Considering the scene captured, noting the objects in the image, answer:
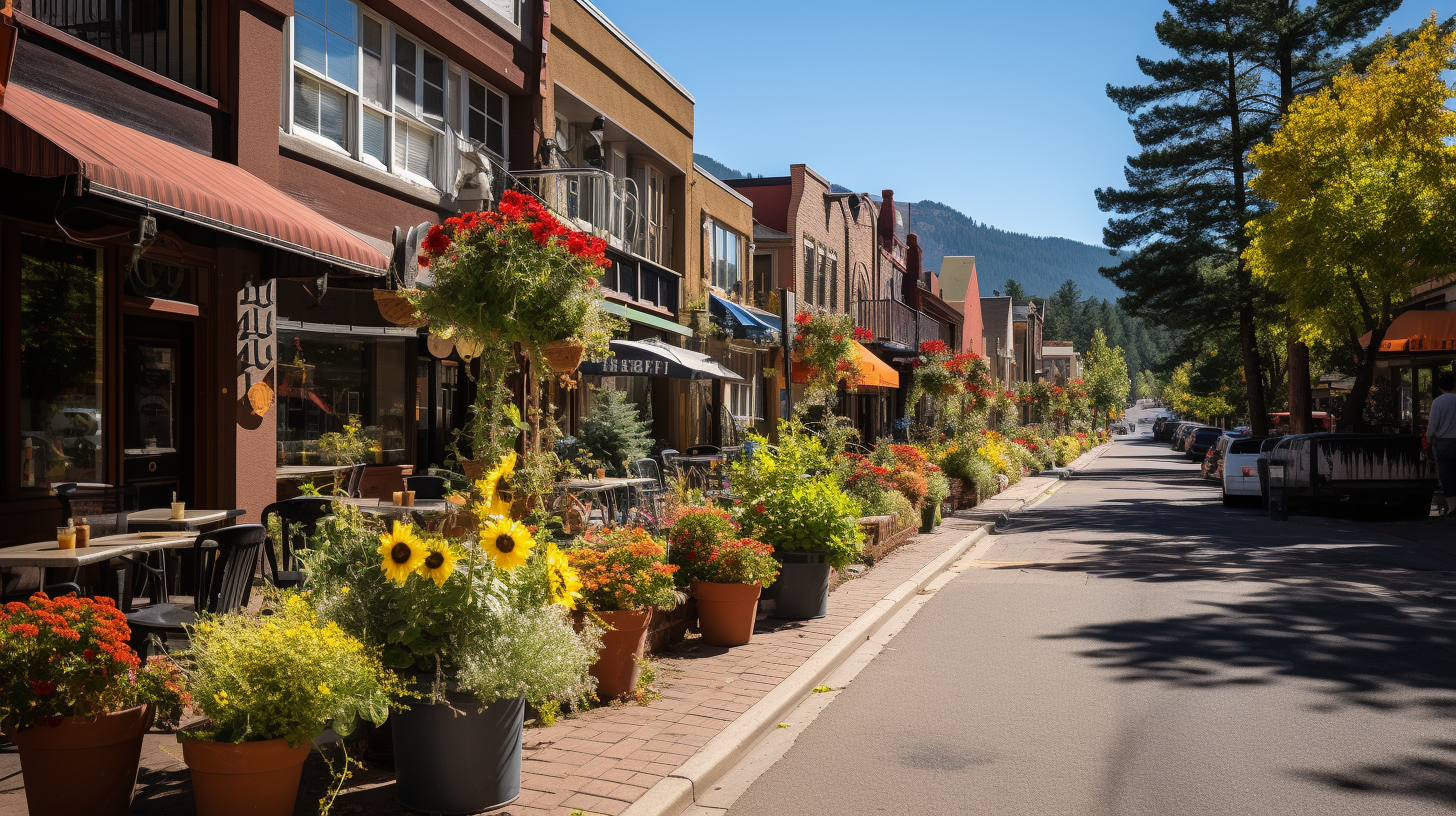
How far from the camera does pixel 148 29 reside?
31.8ft

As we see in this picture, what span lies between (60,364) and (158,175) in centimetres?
203

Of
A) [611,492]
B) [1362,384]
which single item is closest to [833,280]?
[1362,384]

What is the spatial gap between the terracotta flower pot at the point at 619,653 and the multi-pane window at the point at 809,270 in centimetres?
2502

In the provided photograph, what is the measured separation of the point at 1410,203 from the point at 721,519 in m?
17.5

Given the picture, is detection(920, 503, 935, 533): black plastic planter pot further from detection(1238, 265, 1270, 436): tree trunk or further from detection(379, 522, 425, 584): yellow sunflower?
detection(1238, 265, 1270, 436): tree trunk

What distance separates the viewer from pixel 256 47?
34.0 ft

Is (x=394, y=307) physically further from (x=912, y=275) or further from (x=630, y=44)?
(x=912, y=275)

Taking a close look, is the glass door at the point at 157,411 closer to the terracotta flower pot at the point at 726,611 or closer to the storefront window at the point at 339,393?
the storefront window at the point at 339,393

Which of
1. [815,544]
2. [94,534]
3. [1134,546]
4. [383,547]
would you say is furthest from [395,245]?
[1134,546]

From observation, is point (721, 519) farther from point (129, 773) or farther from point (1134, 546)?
point (1134, 546)

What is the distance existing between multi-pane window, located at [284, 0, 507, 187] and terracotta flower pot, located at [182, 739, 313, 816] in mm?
9000

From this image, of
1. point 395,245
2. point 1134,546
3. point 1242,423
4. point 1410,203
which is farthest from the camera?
point 1242,423

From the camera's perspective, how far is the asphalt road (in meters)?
5.08

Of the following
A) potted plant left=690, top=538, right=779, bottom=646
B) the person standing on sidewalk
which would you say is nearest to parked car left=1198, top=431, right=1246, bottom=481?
the person standing on sidewalk
